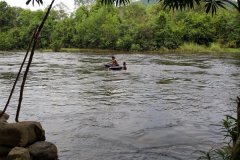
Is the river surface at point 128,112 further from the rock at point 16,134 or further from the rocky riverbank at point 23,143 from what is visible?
the rock at point 16,134

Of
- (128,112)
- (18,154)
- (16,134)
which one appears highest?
(16,134)

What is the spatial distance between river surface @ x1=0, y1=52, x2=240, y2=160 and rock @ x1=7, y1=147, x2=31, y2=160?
42.8 inches

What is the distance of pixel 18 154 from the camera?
744 cm

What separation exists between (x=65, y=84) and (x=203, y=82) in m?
7.75

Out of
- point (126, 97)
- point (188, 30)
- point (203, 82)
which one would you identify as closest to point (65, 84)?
point (126, 97)

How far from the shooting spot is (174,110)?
538 inches

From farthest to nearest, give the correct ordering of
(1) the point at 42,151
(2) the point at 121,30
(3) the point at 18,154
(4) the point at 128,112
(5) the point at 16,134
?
(2) the point at 121,30, (4) the point at 128,112, (5) the point at 16,134, (1) the point at 42,151, (3) the point at 18,154

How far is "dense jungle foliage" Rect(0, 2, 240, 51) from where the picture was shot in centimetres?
5788

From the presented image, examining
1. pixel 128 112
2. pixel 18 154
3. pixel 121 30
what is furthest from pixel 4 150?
pixel 121 30

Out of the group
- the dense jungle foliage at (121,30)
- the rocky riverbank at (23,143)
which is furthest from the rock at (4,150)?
the dense jungle foliage at (121,30)

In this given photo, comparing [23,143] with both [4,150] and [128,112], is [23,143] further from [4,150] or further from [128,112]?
[128,112]

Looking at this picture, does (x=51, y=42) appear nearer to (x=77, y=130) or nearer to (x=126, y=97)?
(x=126, y=97)

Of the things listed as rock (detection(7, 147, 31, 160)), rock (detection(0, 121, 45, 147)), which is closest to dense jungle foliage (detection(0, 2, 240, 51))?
rock (detection(0, 121, 45, 147))

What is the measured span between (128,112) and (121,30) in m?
49.3
